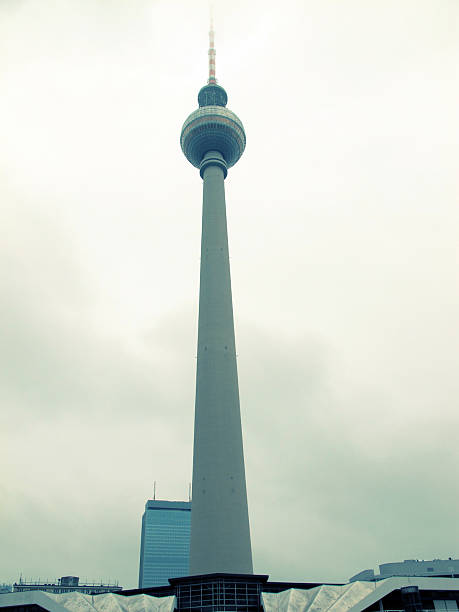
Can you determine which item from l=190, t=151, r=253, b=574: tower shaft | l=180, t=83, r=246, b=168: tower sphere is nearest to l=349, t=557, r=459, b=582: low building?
l=190, t=151, r=253, b=574: tower shaft

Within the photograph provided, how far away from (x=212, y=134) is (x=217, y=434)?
58.3 metres

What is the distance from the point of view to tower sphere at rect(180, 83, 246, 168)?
10456 cm

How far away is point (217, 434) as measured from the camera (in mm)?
76188

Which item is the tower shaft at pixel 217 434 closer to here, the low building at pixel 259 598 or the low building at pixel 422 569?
the low building at pixel 259 598

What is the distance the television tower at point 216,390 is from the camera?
70.1 meters

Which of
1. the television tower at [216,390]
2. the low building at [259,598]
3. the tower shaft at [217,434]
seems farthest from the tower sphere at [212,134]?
the low building at [259,598]

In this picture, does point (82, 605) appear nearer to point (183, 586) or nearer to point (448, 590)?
point (183, 586)

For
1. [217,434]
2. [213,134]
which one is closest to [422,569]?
[217,434]

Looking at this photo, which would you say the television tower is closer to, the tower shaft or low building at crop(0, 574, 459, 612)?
the tower shaft

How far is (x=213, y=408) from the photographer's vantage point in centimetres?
7800

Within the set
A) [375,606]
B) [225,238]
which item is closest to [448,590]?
[375,606]

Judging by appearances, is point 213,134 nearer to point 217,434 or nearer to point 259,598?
point 217,434

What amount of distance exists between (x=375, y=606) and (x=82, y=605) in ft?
92.0

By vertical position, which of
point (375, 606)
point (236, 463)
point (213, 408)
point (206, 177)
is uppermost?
point (206, 177)
